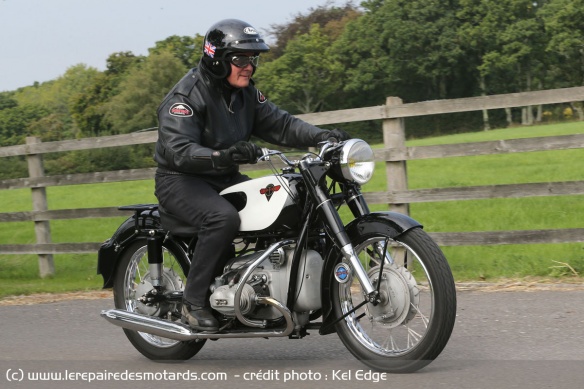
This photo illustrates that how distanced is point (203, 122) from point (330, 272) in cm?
113

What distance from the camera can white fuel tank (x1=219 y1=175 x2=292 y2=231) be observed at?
498 centimetres

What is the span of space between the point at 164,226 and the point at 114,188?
95.7 ft

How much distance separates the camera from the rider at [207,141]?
510 centimetres

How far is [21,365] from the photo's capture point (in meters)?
5.57

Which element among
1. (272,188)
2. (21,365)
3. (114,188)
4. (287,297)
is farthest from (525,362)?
(114,188)

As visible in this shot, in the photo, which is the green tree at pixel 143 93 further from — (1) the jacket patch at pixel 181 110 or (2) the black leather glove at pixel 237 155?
(2) the black leather glove at pixel 237 155

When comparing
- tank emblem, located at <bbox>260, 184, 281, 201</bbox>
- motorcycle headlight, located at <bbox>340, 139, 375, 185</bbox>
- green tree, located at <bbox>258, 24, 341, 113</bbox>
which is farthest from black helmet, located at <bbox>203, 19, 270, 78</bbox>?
green tree, located at <bbox>258, 24, 341, 113</bbox>

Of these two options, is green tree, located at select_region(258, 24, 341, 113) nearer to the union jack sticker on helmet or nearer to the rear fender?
the rear fender

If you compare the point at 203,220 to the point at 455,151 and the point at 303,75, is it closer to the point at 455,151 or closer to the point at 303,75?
the point at 455,151

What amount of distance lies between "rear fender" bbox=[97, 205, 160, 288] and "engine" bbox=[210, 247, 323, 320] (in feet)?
2.71

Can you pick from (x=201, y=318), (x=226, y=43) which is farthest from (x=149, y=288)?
(x=226, y=43)

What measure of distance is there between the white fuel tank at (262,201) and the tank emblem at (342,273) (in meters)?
0.42

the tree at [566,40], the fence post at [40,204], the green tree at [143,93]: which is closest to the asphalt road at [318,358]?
the fence post at [40,204]

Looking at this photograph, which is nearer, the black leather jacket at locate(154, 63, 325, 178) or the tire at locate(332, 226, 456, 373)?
the tire at locate(332, 226, 456, 373)
